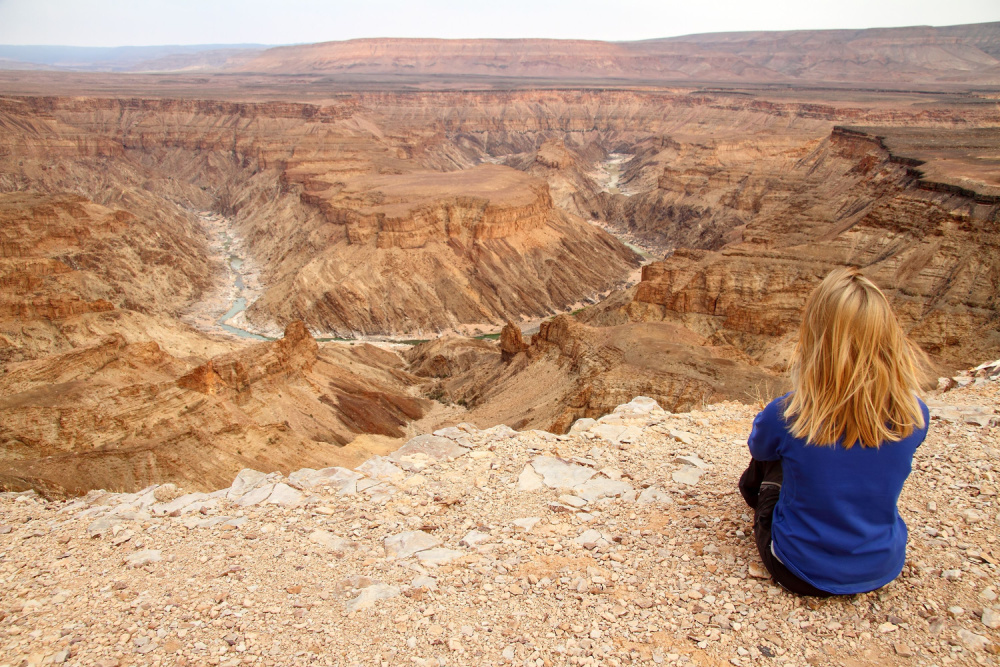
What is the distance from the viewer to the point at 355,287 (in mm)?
53406

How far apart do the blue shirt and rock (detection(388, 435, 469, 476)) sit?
4.81m

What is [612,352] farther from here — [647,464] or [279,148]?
[279,148]

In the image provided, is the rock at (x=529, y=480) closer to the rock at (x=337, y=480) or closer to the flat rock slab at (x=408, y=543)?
the flat rock slab at (x=408, y=543)

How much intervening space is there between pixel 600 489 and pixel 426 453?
282 cm

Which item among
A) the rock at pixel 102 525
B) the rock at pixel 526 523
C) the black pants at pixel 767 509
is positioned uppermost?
the black pants at pixel 767 509

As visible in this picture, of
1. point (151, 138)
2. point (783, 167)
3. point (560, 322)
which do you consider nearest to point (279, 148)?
point (151, 138)

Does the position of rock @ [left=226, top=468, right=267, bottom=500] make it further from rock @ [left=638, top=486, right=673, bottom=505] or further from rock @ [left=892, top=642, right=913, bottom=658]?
rock @ [left=892, top=642, right=913, bottom=658]

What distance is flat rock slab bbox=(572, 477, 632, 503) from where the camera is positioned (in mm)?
7445

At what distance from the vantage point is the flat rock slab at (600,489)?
744 cm

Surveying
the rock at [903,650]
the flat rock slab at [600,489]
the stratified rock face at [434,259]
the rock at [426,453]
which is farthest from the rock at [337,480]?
the stratified rock face at [434,259]

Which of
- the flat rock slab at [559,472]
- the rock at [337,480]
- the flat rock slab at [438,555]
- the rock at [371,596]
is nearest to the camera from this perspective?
the rock at [371,596]

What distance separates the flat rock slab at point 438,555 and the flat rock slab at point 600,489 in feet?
5.43

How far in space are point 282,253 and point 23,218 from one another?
2217 cm

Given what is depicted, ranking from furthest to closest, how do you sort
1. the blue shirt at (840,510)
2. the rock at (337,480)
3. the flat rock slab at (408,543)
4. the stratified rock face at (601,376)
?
1. the stratified rock face at (601,376)
2. the rock at (337,480)
3. the flat rock slab at (408,543)
4. the blue shirt at (840,510)
